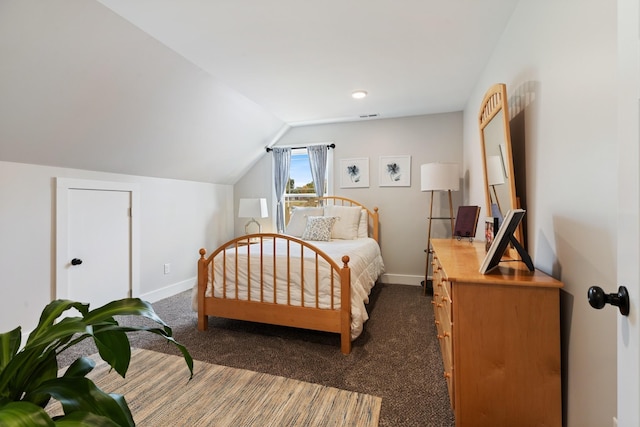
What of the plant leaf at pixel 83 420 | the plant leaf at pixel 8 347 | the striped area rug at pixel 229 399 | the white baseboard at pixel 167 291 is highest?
the plant leaf at pixel 8 347

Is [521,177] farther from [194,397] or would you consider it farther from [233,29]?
[194,397]

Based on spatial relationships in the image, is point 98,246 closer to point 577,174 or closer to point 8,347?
point 8,347

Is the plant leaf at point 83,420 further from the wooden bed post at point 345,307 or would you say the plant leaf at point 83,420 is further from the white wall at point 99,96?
the white wall at point 99,96

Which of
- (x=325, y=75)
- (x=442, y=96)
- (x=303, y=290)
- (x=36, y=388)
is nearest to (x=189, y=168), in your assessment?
(x=325, y=75)

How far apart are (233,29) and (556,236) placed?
2.27m

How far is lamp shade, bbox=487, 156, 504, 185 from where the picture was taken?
1.86 m

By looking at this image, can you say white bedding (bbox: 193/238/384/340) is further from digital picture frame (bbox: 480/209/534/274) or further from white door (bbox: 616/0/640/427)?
white door (bbox: 616/0/640/427)

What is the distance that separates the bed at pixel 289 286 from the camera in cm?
224

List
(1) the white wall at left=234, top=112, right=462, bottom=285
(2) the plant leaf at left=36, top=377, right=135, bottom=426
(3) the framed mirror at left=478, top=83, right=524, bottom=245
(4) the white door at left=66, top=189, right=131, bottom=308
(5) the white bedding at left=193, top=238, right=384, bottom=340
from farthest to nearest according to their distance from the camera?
1. (1) the white wall at left=234, top=112, right=462, bottom=285
2. (4) the white door at left=66, top=189, right=131, bottom=308
3. (5) the white bedding at left=193, top=238, right=384, bottom=340
4. (3) the framed mirror at left=478, top=83, right=524, bottom=245
5. (2) the plant leaf at left=36, top=377, right=135, bottom=426

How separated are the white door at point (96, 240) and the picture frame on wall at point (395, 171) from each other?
122 inches

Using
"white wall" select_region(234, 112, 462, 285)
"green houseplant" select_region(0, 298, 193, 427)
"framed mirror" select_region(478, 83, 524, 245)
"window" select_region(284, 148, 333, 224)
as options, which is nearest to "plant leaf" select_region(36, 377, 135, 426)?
"green houseplant" select_region(0, 298, 193, 427)

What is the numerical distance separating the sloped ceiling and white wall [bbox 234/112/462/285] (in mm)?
559

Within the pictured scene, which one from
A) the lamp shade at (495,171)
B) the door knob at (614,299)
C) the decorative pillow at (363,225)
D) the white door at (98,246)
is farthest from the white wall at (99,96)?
the door knob at (614,299)

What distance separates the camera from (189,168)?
3809mm
